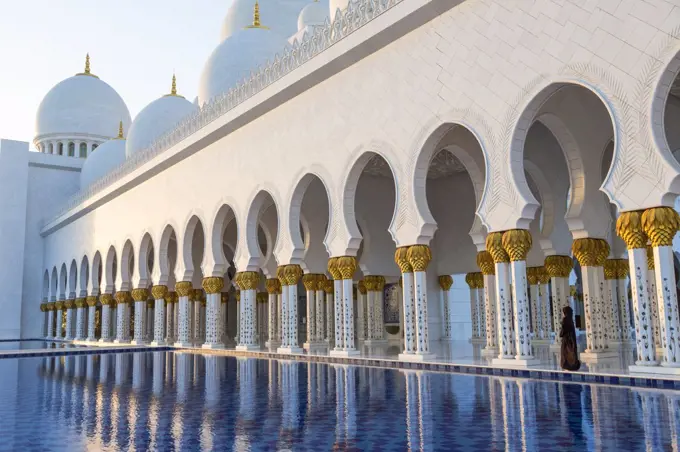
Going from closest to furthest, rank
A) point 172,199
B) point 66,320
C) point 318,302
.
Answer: point 318,302 → point 172,199 → point 66,320

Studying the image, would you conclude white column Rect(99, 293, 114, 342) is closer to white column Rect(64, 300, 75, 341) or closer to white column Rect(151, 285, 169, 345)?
white column Rect(64, 300, 75, 341)

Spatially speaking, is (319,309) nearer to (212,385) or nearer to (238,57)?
(238,57)

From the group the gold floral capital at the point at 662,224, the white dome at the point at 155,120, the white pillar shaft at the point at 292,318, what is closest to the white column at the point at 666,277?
the gold floral capital at the point at 662,224

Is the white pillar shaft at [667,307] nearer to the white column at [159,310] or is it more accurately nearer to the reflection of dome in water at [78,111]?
the white column at [159,310]

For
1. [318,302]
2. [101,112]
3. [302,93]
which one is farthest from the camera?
[101,112]

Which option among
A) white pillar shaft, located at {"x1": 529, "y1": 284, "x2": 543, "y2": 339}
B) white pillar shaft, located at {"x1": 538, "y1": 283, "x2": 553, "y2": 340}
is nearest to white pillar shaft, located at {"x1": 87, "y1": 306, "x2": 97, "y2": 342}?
white pillar shaft, located at {"x1": 529, "y1": 284, "x2": 543, "y2": 339}

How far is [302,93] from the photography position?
836cm

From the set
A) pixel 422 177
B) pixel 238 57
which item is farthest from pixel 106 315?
pixel 422 177

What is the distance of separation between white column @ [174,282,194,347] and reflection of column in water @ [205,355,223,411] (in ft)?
12.2

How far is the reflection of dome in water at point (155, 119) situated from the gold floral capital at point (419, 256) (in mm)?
9487

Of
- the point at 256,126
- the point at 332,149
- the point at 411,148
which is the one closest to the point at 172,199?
the point at 256,126

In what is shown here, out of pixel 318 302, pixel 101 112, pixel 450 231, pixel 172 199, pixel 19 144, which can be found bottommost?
pixel 318 302

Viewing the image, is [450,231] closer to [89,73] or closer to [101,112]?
[101,112]

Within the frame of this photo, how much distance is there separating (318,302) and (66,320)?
10.5m
